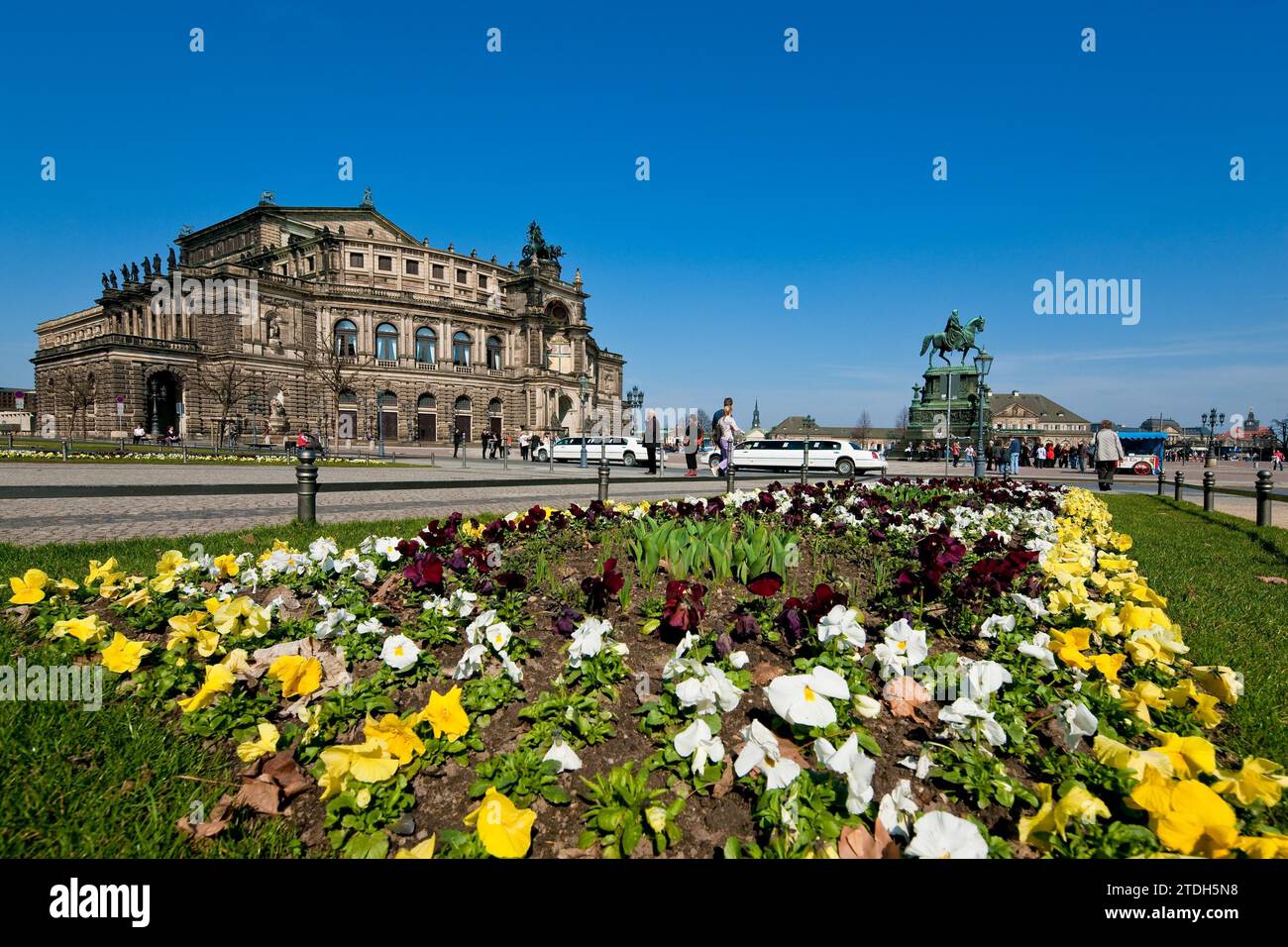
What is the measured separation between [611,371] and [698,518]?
79222mm

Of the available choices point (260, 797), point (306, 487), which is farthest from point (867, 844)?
point (306, 487)

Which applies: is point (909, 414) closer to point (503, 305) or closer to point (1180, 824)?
point (503, 305)

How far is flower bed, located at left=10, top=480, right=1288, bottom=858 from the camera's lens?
5.61ft

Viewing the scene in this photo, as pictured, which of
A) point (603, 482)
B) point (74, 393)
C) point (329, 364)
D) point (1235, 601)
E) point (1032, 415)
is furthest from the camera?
point (1032, 415)

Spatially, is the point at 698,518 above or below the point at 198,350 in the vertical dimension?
below

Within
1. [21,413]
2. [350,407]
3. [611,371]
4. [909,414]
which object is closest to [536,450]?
[350,407]

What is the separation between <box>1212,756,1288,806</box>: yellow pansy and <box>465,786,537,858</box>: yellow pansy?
1.82 m

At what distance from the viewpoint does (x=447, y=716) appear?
212 centimetres

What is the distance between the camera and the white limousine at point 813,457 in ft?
87.9

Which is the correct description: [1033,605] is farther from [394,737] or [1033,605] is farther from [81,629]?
[81,629]

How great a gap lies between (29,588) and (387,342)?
5817cm
